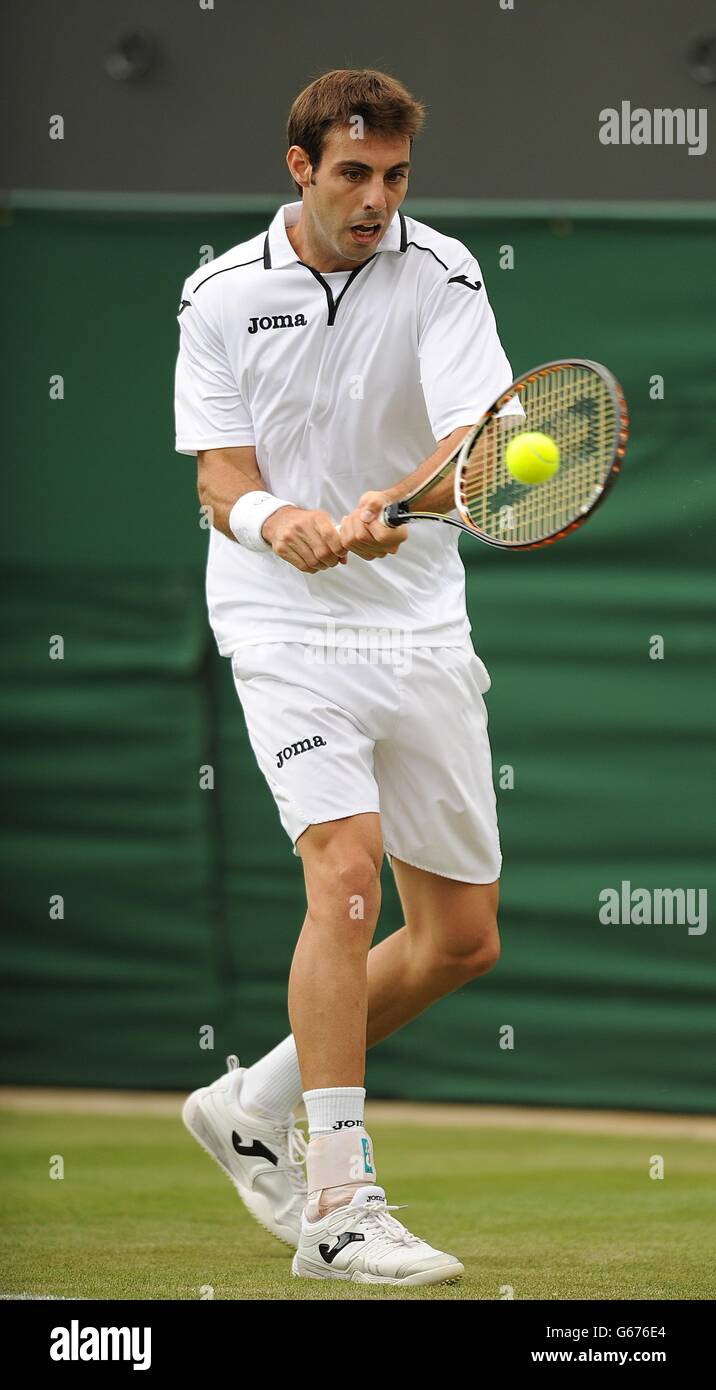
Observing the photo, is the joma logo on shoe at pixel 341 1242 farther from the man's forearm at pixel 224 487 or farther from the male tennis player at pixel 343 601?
the man's forearm at pixel 224 487

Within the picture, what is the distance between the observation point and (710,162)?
15.2ft

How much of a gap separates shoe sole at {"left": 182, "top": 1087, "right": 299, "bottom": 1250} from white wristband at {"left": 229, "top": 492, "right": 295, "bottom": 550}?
3.40 feet

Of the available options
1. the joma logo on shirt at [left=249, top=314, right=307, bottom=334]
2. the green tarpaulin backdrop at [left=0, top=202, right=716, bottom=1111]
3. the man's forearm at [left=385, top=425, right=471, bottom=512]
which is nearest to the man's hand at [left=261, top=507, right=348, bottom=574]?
the man's forearm at [left=385, top=425, right=471, bottom=512]

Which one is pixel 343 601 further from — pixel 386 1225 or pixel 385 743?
pixel 386 1225

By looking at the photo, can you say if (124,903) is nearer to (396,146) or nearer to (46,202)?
(46,202)

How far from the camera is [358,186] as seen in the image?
318 centimetres

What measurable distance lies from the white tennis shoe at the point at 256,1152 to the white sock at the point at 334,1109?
17.6 inches

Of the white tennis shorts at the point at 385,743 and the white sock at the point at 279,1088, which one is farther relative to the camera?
the white sock at the point at 279,1088

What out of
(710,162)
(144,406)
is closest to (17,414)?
(144,406)

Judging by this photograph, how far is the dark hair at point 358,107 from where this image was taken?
316 cm

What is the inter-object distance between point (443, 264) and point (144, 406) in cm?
182

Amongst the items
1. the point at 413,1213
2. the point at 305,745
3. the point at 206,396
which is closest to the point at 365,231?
the point at 206,396
